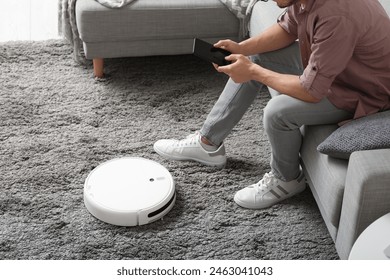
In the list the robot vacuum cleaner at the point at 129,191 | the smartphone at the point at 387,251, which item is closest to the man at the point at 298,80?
the robot vacuum cleaner at the point at 129,191

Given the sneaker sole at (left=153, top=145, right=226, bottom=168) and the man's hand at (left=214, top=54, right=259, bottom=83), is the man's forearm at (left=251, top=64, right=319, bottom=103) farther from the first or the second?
the sneaker sole at (left=153, top=145, right=226, bottom=168)

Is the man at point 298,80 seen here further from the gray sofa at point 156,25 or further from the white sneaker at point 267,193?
the gray sofa at point 156,25

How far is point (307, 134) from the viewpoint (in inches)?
87.0

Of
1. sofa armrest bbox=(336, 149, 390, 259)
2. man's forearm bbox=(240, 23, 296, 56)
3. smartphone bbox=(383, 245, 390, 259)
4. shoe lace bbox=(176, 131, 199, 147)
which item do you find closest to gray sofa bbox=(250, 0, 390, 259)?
sofa armrest bbox=(336, 149, 390, 259)

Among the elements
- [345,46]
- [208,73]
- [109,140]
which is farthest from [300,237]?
[208,73]

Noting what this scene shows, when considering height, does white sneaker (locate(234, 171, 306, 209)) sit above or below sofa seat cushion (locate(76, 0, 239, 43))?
below

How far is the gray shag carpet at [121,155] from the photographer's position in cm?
220

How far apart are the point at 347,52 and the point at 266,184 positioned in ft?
2.03

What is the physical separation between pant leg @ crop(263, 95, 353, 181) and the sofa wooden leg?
1.10 meters

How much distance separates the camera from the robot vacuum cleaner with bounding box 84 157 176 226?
225cm

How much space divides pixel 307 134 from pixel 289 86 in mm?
213

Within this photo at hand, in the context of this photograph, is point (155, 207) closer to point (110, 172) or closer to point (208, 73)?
→ point (110, 172)

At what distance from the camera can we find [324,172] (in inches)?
80.6

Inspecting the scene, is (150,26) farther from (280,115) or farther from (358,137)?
(358,137)
